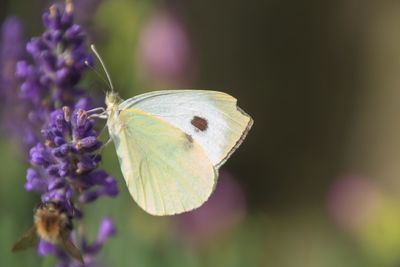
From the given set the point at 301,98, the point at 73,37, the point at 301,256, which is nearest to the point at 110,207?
the point at 73,37

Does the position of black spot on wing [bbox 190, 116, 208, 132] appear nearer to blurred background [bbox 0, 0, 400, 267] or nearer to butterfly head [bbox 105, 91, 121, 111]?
butterfly head [bbox 105, 91, 121, 111]

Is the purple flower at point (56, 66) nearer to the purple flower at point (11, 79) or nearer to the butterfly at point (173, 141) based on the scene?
the butterfly at point (173, 141)

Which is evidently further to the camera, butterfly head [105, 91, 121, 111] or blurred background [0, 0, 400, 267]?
blurred background [0, 0, 400, 267]

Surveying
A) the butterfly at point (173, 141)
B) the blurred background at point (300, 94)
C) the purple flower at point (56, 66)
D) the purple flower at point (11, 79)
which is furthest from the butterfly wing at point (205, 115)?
the blurred background at point (300, 94)

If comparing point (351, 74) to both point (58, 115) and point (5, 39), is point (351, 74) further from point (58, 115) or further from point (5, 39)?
point (58, 115)

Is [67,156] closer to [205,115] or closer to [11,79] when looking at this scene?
[205,115]

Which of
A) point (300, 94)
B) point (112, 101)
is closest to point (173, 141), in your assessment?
point (112, 101)

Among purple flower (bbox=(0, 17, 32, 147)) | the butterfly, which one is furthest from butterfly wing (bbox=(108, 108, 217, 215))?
purple flower (bbox=(0, 17, 32, 147))
